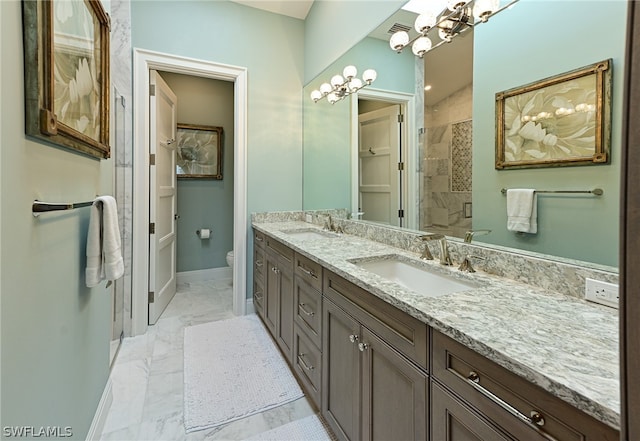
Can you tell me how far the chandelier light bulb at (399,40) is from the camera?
1.77 metres

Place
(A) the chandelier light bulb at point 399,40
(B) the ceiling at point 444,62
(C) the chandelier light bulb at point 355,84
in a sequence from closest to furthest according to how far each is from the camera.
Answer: (B) the ceiling at point 444,62 < (A) the chandelier light bulb at point 399,40 < (C) the chandelier light bulb at point 355,84

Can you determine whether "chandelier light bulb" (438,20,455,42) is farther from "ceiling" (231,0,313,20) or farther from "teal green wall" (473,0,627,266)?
"ceiling" (231,0,313,20)

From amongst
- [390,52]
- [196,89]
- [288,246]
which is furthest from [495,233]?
[196,89]

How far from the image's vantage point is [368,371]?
1161 millimetres

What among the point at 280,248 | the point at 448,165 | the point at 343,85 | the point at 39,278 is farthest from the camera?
the point at 343,85

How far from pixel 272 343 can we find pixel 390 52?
2.21m

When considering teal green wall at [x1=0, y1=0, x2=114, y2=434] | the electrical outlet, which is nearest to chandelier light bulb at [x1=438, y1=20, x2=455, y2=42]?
the electrical outlet

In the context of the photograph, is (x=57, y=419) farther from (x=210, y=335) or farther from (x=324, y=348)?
(x=210, y=335)

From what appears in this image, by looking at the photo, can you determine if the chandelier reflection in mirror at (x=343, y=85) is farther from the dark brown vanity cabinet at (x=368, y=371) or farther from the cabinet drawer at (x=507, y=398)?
the cabinet drawer at (x=507, y=398)

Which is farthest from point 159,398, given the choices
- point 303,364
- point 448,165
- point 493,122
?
point 493,122

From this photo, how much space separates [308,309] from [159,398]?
1.02 meters

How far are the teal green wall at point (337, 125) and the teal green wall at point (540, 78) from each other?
1.75ft

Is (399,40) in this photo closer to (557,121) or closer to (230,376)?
(557,121)

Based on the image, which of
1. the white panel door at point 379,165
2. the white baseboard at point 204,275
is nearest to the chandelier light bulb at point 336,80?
the white panel door at point 379,165
